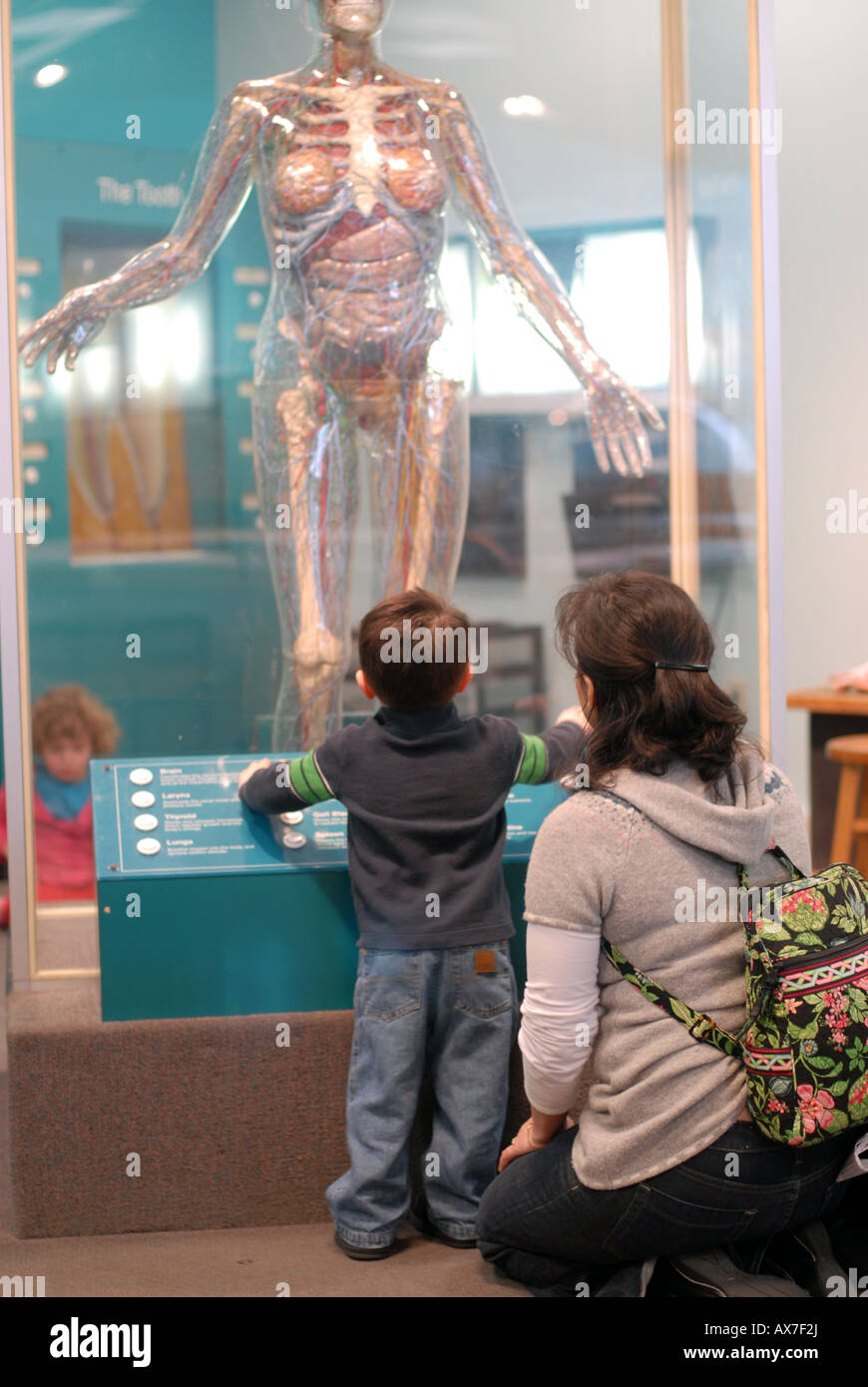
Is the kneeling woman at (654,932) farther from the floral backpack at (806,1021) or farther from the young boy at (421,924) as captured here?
the young boy at (421,924)

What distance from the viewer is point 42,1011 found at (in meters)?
2.24

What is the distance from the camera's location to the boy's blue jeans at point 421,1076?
201 cm

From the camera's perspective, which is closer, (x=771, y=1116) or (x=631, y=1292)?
(x=771, y=1116)

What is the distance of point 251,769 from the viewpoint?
2.27 m

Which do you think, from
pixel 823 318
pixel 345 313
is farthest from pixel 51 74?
pixel 823 318

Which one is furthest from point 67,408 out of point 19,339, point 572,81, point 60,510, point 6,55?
point 572,81

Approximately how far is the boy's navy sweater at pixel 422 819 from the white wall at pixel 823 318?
3.66 m

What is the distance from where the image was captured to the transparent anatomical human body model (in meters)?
2.69

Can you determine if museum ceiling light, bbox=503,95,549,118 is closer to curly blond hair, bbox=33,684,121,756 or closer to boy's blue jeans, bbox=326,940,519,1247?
curly blond hair, bbox=33,684,121,756

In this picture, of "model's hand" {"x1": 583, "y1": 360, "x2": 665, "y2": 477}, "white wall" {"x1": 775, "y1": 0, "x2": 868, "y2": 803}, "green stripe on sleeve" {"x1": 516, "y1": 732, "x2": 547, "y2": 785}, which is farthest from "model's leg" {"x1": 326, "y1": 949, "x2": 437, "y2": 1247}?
"white wall" {"x1": 775, "y1": 0, "x2": 868, "y2": 803}

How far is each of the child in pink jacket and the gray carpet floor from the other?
2.55 ft

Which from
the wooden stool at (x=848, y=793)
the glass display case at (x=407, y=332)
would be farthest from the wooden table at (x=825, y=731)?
the glass display case at (x=407, y=332)
